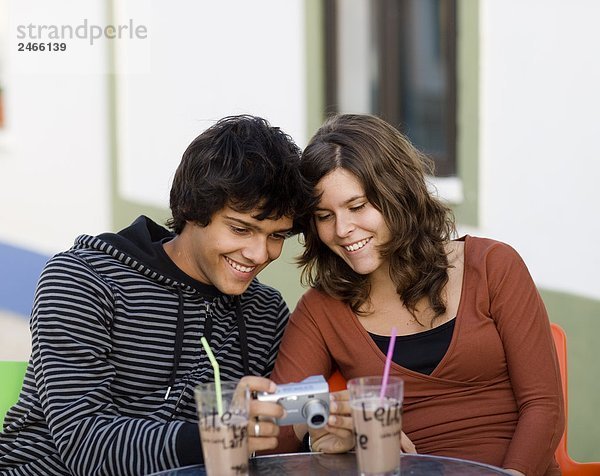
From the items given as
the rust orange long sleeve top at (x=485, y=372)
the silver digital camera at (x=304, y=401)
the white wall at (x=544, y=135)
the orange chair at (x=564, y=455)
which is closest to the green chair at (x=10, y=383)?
the rust orange long sleeve top at (x=485, y=372)

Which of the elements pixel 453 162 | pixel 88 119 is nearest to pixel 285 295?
pixel 453 162

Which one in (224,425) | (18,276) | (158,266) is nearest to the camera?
(224,425)

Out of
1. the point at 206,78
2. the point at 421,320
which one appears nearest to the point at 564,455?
the point at 421,320

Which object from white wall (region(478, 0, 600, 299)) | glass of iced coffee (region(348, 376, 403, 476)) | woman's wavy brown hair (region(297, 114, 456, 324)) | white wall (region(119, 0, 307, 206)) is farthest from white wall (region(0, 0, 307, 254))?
glass of iced coffee (region(348, 376, 403, 476))

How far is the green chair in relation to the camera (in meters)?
2.99

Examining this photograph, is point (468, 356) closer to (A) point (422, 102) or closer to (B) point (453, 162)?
(B) point (453, 162)

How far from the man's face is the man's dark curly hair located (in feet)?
0.08

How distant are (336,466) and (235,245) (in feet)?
2.00

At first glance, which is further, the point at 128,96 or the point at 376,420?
the point at 128,96

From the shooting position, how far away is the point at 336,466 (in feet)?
8.26

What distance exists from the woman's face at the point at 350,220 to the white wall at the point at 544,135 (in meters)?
1.92

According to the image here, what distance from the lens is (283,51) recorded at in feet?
18.5

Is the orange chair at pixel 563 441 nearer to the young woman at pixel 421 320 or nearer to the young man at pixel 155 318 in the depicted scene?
the young woman at pixel 421 320

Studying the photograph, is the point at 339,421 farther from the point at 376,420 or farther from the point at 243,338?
the point at 243,338
